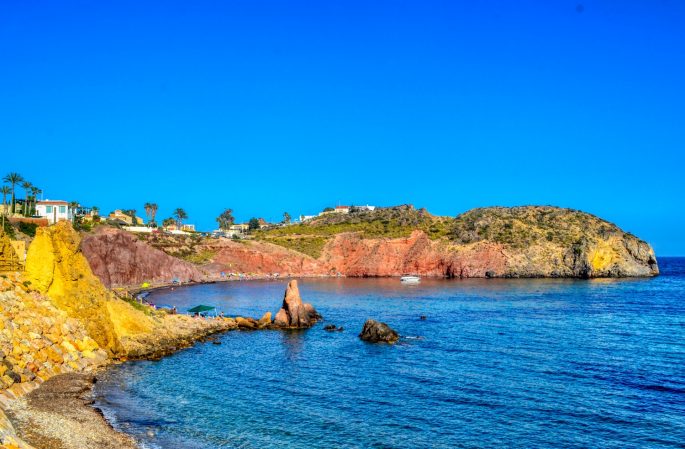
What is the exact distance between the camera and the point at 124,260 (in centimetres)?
10994

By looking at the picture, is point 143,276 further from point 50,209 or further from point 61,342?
point 61,342

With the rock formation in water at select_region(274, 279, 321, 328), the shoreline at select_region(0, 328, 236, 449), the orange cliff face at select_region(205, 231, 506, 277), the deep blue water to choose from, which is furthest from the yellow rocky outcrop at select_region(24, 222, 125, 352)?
the orange cliff face at select_region(205, 231, 506, 277)

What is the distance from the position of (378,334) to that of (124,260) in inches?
2820

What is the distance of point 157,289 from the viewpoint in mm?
106750

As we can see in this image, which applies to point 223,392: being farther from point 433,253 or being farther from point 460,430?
point 433,253

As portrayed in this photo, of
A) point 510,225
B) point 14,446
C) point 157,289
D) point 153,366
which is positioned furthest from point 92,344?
point 510,225

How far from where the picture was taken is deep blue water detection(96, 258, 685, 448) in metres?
28.3

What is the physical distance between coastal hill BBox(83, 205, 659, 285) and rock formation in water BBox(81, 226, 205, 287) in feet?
22.6

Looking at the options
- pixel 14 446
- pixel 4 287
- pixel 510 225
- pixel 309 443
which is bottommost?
pixel 309 443

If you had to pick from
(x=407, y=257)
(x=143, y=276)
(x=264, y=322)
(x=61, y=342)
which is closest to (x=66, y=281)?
(x=61, y=342)

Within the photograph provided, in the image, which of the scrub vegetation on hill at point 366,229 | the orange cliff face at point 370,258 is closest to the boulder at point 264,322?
the orange cliff face at point 370,258

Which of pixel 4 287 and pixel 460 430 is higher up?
pixel 4 287

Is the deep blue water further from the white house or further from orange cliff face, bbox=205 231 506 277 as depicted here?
orange cliff face, bbox=205 231 506 277

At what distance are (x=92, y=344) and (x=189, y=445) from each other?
690 inches
